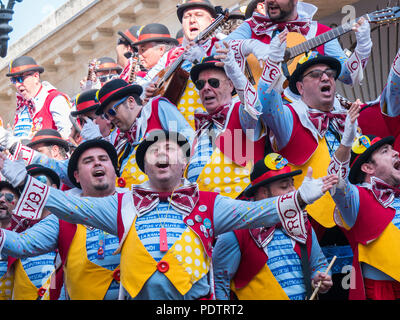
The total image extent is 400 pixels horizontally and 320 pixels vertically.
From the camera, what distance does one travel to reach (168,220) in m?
5.71

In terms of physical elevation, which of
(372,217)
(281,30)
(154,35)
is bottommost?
(372,217)

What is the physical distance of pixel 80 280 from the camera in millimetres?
6277

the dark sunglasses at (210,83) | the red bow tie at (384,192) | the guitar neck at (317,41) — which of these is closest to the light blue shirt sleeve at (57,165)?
the dark sunglasses at (210,83)

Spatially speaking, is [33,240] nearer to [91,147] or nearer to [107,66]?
[91,147]

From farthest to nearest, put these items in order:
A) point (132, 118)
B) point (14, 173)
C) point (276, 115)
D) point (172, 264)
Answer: point (132, 118)
point (276, 115)
point (14, 173)
point (172, 264)

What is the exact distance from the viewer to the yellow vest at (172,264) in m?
5.54

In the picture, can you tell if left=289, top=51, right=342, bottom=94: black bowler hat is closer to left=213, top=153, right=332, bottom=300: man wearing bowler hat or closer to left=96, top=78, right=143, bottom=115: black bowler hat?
left=213, top=153, right=332, bottom=300: man wearing bowler hat

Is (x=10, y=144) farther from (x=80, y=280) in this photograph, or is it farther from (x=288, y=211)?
(x=288, y=211)

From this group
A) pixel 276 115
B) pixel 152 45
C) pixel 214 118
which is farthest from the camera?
pixel 152 45

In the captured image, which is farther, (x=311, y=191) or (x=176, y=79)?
(x=176, y=79)

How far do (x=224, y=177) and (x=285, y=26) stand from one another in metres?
1.56

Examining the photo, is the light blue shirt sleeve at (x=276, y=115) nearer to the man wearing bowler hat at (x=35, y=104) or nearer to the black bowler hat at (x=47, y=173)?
the black bowler hat at (x=47, y=173)

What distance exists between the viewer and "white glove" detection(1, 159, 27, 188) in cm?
568

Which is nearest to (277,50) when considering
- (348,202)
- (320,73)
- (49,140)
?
(320,73)
